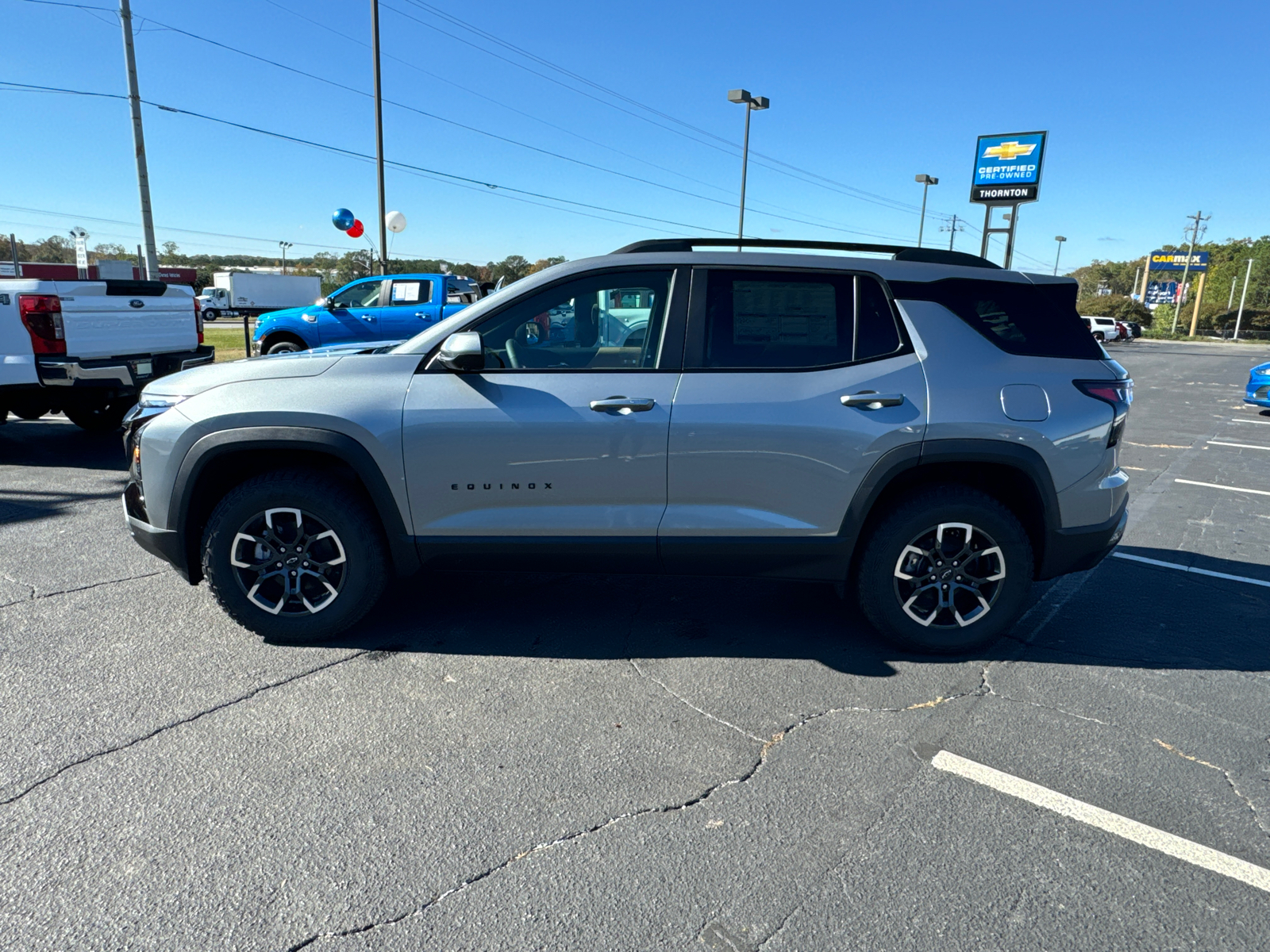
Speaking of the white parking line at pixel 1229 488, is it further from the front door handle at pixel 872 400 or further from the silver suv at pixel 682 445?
the front door handle at pixel 872 400

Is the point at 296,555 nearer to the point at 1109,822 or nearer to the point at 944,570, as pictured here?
the point at 944,570

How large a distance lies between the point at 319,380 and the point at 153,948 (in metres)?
2.23

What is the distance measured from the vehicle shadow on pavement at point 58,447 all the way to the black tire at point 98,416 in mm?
118

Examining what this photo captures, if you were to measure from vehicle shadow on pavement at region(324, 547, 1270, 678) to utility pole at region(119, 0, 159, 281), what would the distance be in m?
15.8

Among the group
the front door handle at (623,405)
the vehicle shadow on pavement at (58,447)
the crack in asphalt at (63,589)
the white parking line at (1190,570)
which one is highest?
the front door handle at (623,405)

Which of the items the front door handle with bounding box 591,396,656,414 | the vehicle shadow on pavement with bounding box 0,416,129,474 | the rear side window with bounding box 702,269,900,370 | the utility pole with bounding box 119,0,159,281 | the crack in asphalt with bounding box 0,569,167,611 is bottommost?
the vehicle shadow on pavement with bounding box 0,416,129,474

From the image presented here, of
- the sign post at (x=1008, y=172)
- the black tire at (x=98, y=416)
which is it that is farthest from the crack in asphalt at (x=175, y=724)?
the sign post at (x=1008, y=172)

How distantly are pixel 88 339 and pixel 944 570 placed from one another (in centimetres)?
745

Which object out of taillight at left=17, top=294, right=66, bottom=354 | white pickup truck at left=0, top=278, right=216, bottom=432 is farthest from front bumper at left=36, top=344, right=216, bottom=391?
taillight at left=17, top=294, right=66, bottom=354

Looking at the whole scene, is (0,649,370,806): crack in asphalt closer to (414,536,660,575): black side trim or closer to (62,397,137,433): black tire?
(414,536,660,575): black side trim

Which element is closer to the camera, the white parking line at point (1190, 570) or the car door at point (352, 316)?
the white parking line at point (1190, 570)

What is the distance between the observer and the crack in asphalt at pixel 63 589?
4.19 m

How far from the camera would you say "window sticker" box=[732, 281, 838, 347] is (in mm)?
3600

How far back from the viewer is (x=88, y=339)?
7.31 m
